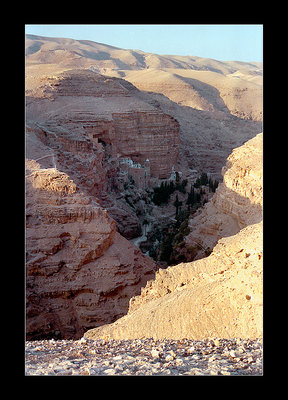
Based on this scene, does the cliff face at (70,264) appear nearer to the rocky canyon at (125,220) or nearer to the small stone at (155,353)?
the rocky canyon at (125,220)

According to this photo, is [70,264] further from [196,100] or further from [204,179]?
[196,100]

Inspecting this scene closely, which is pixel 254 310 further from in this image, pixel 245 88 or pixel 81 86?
pixel 245 88

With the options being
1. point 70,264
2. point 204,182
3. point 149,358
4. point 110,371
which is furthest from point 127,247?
point 204,182

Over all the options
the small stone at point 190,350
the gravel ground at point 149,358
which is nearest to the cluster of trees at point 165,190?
the gravel ground at point 149,358

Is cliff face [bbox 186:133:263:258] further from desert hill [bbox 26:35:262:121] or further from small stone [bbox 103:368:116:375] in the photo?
desert hill [bbox 26:35:262:121]

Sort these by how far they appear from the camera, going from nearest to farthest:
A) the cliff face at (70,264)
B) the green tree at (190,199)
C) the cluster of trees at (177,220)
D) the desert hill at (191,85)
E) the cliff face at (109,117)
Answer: the cliff face at (70,264) → the cluster of trees at (177,220) → the green tree at (190,199) → the cliff face at (109,117) → the desert hill at (191,85)

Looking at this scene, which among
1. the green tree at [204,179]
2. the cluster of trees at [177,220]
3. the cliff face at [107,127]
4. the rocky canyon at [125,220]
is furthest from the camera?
the green tree at [204,179]

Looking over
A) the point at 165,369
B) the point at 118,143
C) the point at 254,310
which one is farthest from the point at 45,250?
the point at 118,143
